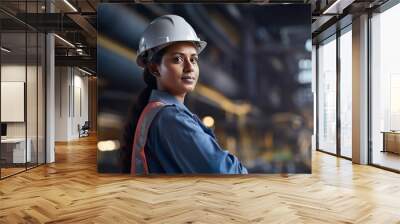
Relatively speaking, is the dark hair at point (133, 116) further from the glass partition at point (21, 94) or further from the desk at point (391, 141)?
the desk at point (391, 141)

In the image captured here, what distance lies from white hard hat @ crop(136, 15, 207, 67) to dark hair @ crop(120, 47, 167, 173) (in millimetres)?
183

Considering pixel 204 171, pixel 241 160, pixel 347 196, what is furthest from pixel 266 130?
pixel 347 196

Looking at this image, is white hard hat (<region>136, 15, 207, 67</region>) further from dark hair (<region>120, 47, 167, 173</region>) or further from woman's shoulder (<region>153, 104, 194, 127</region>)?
woman's shoulder (<region>153, 104, 194, 127</region>)

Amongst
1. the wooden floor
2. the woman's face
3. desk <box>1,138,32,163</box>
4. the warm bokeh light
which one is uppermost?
the woman's face

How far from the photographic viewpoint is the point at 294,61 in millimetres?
6418

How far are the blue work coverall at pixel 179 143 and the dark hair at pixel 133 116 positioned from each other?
13 cm

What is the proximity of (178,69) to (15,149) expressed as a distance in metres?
3.87

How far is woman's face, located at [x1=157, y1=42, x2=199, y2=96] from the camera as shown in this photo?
19.2 feet

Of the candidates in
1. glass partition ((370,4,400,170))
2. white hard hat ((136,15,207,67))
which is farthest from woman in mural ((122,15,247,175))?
glass partition ((370,4,400,170))

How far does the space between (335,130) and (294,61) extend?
4.48m

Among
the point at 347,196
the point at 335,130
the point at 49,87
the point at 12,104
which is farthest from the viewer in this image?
the point at 335,130

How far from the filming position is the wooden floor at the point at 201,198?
13.3ft

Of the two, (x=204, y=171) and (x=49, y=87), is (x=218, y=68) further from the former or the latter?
(x=49, y=87)

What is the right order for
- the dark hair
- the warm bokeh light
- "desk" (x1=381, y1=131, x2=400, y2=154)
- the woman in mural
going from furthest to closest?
"desk" (x1=381, y1=131, x2=400, y2=154) < the warm bokeh light < the dark hair < the woman in mural
